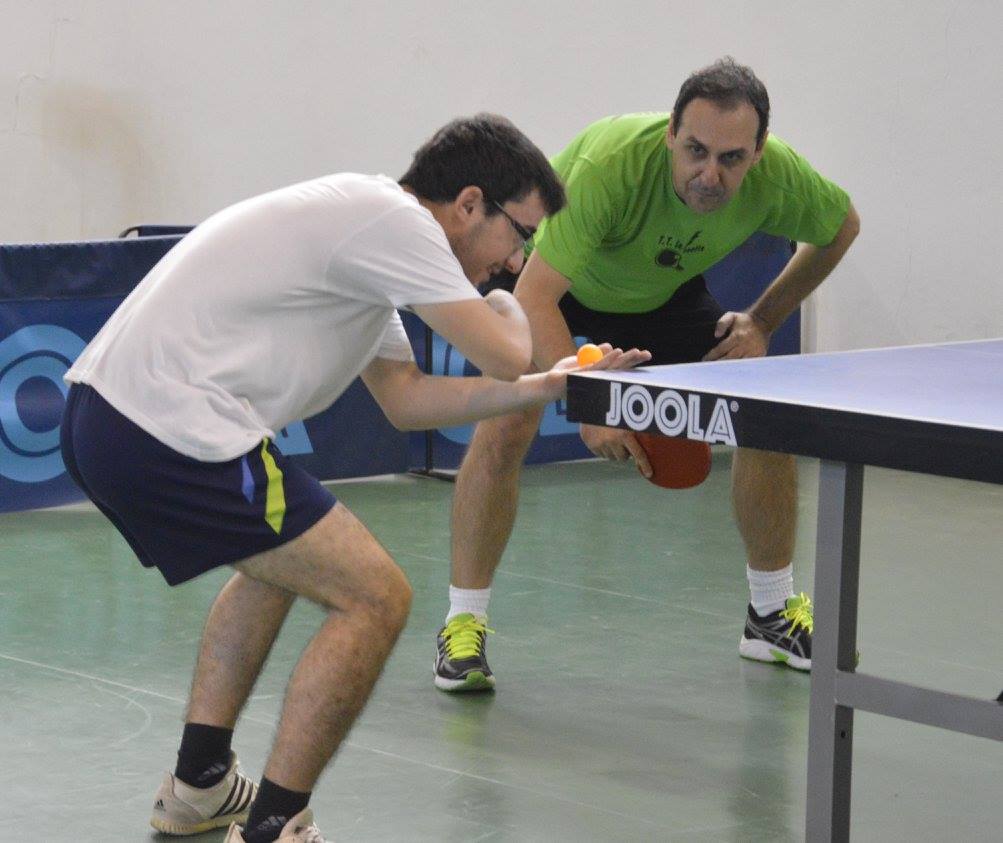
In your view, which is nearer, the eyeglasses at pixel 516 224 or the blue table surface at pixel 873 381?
the blue table surface at pixel 873 381

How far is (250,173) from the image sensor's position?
27.6ft

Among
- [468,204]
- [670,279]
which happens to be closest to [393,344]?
[468,204]

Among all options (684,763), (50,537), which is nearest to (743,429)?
(684,763)

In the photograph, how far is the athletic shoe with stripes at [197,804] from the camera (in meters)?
3.19

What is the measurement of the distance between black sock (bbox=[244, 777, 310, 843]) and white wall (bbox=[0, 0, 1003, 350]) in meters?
5.51

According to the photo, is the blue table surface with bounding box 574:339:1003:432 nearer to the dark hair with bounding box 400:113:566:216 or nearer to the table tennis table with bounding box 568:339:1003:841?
the table tennis table with bounding box 568:339:1003:841

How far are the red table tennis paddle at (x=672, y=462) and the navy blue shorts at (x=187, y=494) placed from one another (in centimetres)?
101

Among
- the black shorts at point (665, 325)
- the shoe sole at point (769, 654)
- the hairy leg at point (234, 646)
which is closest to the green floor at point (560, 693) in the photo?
the shoe sole at point (769, 654)

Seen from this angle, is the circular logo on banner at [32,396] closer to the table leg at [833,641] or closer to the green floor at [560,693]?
the green floor at [560,693]

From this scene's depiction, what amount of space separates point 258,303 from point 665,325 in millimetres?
1756

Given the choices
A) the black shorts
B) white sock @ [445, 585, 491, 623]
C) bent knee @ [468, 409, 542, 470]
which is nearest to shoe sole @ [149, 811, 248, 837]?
white sock @ [445, 585, 491, 623]

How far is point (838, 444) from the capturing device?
8.67ft

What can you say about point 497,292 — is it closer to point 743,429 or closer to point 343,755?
point 743,429

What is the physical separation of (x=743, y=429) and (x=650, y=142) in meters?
1.47
